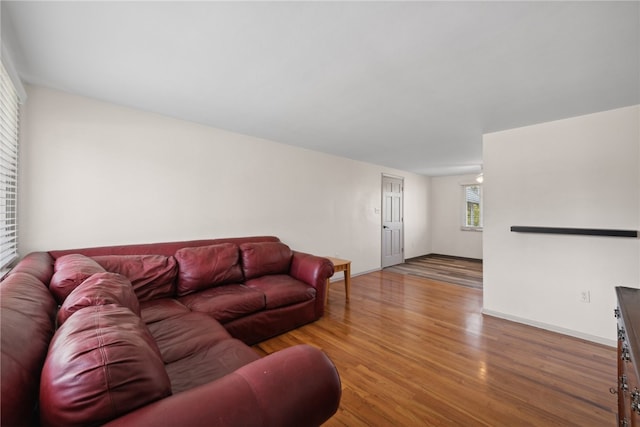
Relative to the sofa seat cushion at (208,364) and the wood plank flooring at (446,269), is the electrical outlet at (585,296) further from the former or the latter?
the sofa seat cushion at (208,364)

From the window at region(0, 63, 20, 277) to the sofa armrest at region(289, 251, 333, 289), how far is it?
2384 mm

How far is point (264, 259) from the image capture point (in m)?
3.06

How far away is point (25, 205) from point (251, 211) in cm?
208

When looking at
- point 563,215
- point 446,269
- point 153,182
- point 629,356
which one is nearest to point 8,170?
point 153,182

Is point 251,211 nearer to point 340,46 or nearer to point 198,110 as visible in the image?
point 198,110

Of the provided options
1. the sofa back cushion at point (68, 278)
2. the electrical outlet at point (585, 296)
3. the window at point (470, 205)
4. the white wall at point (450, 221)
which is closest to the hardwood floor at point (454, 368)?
the electrical outlet at point (585, 296)

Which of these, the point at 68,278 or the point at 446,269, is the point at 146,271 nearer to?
the point at 68,278

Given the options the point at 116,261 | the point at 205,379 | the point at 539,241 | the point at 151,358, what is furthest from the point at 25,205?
the point at 539,241

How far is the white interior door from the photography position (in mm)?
5746

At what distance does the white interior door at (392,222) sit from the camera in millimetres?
5746

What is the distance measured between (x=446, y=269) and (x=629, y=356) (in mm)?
4885

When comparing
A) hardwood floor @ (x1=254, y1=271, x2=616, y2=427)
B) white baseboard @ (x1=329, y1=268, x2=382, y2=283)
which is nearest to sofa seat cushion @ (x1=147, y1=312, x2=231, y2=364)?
hardwood floor @ (x1=254, y1=271, x2=616, y2=427)

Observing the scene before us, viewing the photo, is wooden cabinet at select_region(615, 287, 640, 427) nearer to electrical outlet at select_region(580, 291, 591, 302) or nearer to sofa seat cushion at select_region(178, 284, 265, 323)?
electrical outlet at select_region(580, 291, 591, 302)

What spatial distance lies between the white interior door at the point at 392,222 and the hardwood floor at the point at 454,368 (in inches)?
97.1
